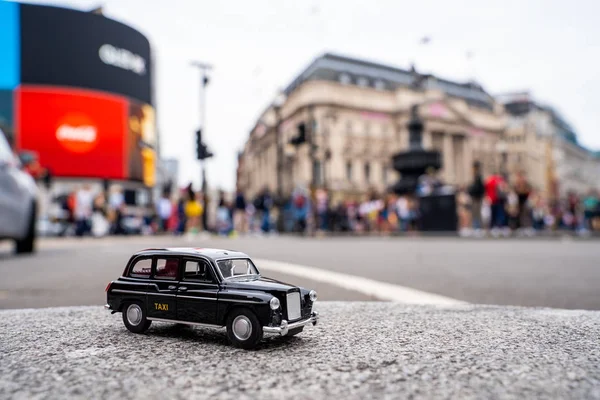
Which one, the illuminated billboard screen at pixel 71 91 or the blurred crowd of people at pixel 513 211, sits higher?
the illuminated billboard screen at pixel 71 91

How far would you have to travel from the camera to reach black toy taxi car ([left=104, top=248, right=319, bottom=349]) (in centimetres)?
204

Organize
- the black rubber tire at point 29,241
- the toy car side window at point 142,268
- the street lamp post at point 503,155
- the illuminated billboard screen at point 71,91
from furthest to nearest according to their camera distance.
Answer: the street lamp post at point 503,155
the illuminated billboard screen at point 71,91
the black rubber tire at point 29,241
the toy car side window at point 142,268

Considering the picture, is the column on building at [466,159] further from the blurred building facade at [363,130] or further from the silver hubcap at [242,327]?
the silver hubcap at [242,327]

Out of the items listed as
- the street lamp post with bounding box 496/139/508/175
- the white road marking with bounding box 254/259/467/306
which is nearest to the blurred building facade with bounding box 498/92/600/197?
the street lamp post with bounding box 496/139/508/175

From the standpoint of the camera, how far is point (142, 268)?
233 centimetres

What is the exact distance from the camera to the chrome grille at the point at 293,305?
6.89 feet

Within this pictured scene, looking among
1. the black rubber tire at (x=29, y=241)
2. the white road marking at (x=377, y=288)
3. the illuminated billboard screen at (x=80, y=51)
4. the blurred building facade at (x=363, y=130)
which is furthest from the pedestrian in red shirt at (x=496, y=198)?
the blurred building facade at (x=363, y=130)

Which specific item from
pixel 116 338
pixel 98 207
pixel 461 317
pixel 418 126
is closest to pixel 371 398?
pixel 116 338

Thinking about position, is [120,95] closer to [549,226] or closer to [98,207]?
[549,226]

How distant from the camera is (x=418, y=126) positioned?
22688 mm

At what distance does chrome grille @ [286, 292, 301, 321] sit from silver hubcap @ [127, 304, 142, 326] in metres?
0.68

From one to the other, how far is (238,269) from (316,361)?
1.75 feet

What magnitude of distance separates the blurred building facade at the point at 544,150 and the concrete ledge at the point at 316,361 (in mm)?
82561

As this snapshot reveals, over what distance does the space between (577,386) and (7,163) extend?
24.9 feet
